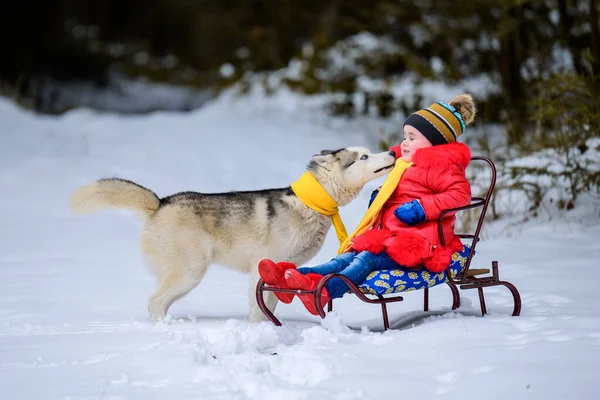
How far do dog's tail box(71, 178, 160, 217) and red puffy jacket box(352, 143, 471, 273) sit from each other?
1.59m

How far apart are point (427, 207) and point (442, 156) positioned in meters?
0.33

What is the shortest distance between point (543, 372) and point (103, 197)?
3.12 meters

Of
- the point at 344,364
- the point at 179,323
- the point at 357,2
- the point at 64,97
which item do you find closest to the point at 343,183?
the point at 179,323

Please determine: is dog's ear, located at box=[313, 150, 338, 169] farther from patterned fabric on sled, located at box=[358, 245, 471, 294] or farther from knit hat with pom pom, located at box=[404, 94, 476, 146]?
patterned fabric on sled, located at box=[358, 245, 471, 294]

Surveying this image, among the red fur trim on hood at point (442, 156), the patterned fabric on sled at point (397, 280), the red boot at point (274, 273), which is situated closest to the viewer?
the red boot at point (274, 273)

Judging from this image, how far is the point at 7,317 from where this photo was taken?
511 centimetres

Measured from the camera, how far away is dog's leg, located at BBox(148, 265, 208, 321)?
4906 mm

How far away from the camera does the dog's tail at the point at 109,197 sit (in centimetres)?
502

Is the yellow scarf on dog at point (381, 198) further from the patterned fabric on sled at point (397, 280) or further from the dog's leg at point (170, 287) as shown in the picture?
the dog's leg at point (170, 287)

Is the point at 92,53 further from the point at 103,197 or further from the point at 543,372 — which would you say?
the point at 543,372

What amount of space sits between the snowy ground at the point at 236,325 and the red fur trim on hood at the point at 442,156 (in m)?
0.94

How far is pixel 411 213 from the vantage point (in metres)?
4.33

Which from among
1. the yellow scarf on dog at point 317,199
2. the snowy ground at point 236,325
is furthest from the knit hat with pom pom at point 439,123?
the snowy ground at point 236,325

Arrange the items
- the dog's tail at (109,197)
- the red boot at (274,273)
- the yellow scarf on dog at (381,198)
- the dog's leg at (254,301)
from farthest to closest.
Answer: the dog's tail at (109,197), the dog's leg at (254,301), the yellow scarf on dog at (381,198), the red boot at (274,273)
